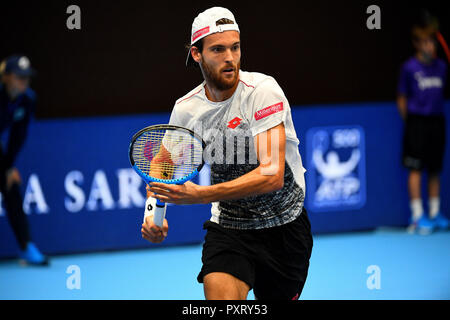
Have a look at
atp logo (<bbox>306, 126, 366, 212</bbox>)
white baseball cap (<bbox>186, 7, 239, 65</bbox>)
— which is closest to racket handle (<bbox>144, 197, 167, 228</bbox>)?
white baseball cap (<bbox>186, 7, 239, 65</bbox>)

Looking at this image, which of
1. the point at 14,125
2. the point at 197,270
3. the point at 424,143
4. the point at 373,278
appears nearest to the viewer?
the point at 373,278

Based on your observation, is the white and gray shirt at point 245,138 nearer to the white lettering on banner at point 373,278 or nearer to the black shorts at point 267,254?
the black shorts at point 267,254

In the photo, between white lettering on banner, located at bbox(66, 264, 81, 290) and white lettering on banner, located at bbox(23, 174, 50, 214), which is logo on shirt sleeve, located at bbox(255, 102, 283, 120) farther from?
white lettering on banner, located at bbox(23, 174, 50, 214)

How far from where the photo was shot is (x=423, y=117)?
7340mm

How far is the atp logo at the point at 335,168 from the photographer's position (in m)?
7.09

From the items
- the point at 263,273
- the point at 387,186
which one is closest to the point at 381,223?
the point at 387,186

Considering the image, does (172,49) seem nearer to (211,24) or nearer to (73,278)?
(73,278)

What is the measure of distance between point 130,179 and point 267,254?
3260mm

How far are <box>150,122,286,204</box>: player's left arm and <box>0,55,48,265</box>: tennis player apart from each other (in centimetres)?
323

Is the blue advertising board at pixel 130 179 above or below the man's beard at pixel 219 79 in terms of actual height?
below

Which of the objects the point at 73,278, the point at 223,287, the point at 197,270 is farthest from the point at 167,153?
the point at 197,270

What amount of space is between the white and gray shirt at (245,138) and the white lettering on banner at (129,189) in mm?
3054

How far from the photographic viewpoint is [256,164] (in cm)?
339

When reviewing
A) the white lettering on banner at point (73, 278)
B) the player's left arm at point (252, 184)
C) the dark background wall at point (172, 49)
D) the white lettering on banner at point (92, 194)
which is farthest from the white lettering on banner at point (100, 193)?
the player's left arm at point (252, 184)
